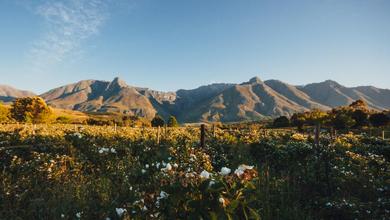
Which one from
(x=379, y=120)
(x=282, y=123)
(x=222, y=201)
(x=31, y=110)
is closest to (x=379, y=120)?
Result: (x=379, y=120)

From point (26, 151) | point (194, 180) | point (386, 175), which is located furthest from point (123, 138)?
point (194, 180)

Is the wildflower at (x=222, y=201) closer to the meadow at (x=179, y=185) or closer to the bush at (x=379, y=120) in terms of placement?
the meadow at (x=179, y=185)

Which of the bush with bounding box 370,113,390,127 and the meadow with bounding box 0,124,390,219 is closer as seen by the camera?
the meadow with bounding box 0,124,390,219

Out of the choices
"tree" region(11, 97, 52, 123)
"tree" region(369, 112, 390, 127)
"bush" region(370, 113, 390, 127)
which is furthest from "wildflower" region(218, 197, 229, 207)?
"tree" region(11, 97, 52, 123)

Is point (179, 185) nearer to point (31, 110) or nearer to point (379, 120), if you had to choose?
point (379, 120)

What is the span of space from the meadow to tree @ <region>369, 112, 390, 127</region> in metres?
51.1

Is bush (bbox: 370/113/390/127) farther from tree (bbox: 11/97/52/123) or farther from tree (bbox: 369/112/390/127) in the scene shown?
tree (bbox: 11/97/52/123)

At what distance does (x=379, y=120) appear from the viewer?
60.6m

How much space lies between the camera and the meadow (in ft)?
14.2

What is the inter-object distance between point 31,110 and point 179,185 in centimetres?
8148

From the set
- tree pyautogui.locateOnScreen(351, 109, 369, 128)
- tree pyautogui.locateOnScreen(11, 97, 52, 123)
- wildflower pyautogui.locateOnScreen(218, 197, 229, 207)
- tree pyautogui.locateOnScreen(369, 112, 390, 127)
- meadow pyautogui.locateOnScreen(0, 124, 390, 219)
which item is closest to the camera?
wildflower pyautogui.locateOnScreen(218, 197, 229, 207)

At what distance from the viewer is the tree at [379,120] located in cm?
5991

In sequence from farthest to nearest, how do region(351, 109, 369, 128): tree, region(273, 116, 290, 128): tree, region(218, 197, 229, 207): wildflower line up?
region(273, 116, 290, 128): tree < region(351, 109, 369, 128): tree < region(218, 197, 229, 207): wildflower

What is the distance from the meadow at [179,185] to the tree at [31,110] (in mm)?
66201
